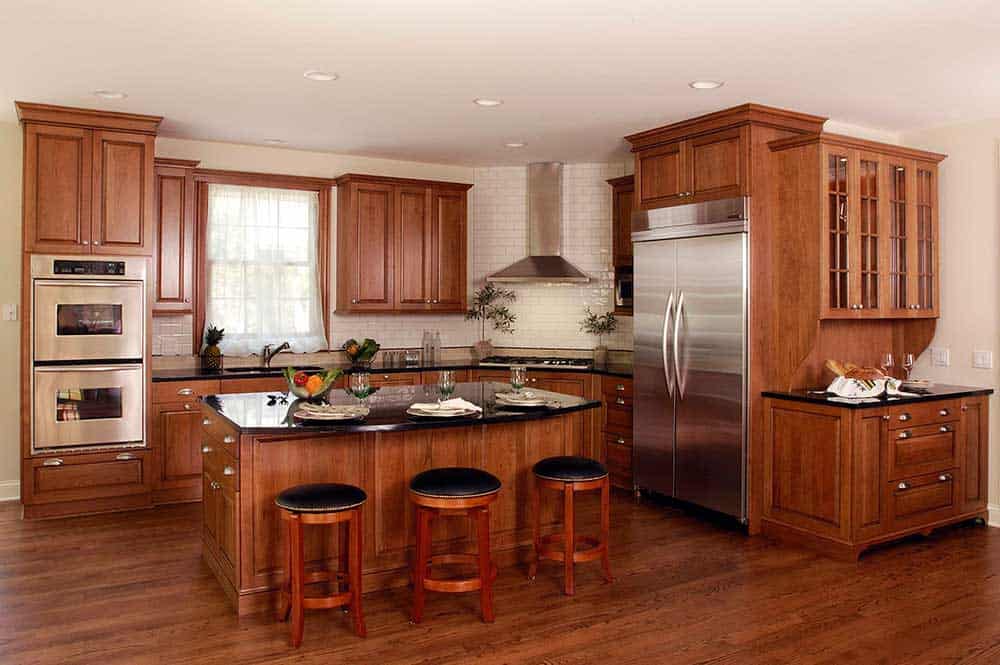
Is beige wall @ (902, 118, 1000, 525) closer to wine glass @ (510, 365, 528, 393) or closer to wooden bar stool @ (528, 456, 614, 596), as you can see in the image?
wooden bar stool @ (528, 456, 614, 596)

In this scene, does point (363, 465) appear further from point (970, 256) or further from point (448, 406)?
point (970, 256)

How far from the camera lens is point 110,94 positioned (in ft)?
16.6

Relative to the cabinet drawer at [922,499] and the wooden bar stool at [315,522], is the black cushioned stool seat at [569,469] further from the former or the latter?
the cabinet drawer at [922,499]

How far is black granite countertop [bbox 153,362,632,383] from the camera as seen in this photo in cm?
598

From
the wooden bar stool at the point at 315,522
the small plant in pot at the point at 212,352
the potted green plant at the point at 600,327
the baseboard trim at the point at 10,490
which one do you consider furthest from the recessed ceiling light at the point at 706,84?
the baseboard trim at the point at 10,490

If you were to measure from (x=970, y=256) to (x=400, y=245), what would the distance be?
4430mm

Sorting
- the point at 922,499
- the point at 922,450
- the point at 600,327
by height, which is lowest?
the point at 922,499

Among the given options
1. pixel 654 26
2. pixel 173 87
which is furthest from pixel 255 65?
pixel 654 26

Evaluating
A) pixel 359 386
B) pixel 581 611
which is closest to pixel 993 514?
pixel 581 611

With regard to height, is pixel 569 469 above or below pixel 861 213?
below

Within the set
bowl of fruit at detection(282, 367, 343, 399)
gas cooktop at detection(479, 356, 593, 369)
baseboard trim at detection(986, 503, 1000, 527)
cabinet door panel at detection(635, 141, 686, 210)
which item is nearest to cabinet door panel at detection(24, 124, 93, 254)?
bowl of fruit at detection(282, 367, 343, 399)

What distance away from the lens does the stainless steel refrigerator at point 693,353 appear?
17.1 ft

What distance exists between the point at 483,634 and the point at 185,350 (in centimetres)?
396

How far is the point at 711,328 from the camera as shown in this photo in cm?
539
